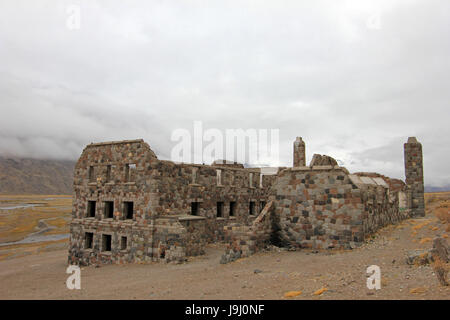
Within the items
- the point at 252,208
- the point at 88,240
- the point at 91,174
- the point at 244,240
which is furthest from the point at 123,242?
the point at 252,208

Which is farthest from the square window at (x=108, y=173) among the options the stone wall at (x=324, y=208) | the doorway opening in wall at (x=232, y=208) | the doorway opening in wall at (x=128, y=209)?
the stone wall at (x=324, y=208)

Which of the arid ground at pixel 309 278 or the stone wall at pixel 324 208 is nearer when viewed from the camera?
the arid ground at pixel 309 278

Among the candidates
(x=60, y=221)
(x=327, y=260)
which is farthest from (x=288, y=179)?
(x=60, y=221)

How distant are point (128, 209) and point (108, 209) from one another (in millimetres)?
1934

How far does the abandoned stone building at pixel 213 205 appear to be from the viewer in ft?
43.5

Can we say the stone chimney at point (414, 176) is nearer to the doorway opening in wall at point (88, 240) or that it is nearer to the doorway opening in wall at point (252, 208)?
the doorway opening in wall at point (252, 208)

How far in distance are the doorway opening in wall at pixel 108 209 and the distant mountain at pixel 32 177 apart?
162068 mm

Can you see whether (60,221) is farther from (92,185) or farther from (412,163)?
(412,163)

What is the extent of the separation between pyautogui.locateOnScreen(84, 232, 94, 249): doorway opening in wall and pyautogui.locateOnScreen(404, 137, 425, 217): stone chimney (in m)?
25.9

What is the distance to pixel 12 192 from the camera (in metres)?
152

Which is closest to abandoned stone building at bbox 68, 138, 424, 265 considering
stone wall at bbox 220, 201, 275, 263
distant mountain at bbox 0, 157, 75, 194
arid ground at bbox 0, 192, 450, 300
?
stone wall at bbox 220, 201, 275, 263

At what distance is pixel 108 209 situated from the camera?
21.4m

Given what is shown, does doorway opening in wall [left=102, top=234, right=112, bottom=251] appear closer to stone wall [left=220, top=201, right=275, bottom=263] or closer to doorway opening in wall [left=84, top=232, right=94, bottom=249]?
doorway opening in wall [left=84, top=232, right=94, bottom=249]
